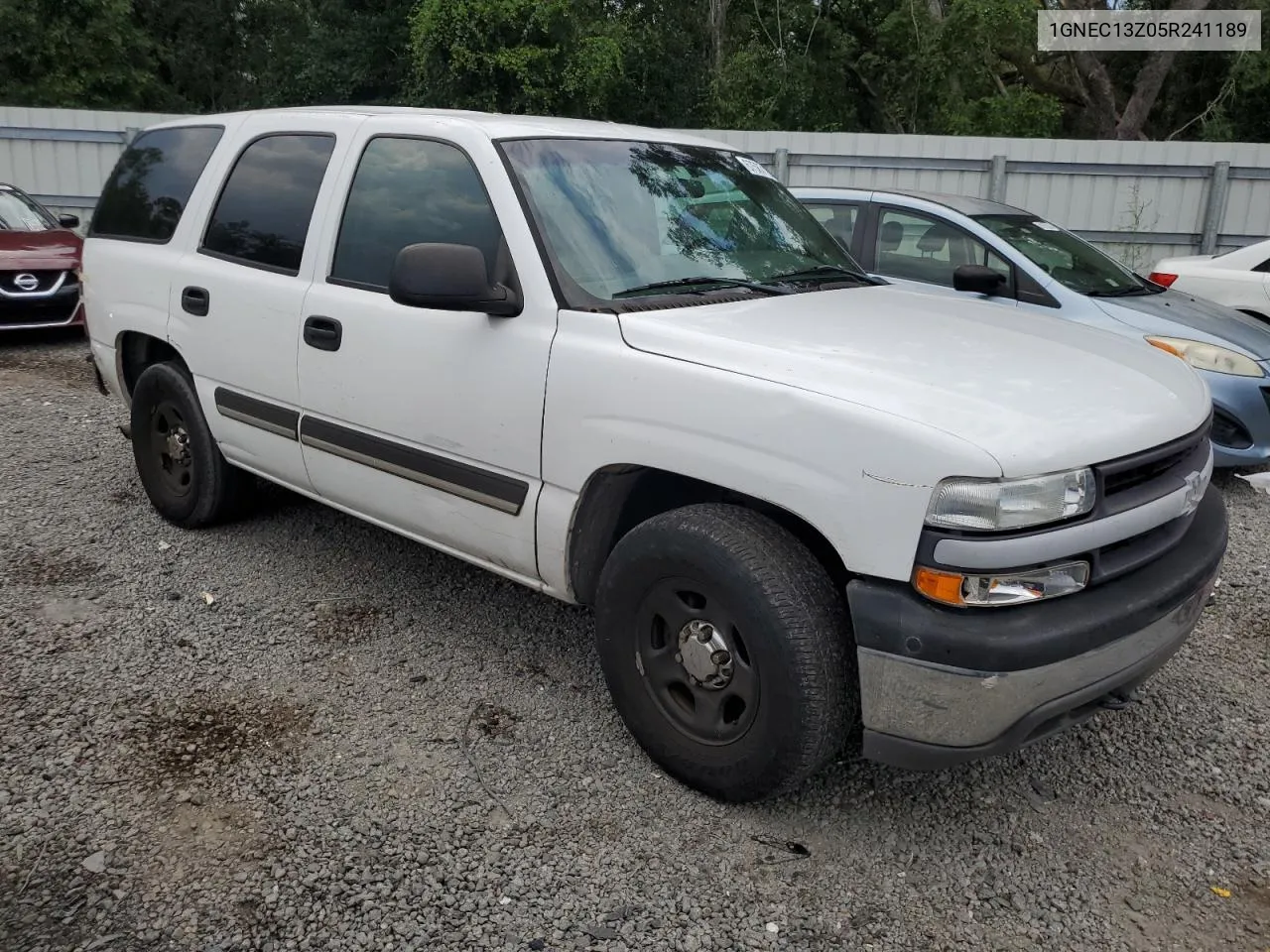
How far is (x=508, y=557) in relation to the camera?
3.45 meters

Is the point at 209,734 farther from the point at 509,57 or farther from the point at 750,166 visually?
the point at 509,57

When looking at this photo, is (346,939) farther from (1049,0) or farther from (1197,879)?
(1049,0)

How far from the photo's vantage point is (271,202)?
430 centimetres

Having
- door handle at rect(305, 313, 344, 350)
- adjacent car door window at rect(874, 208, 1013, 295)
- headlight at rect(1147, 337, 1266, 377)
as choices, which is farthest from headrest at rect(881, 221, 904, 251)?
door handle at rect(305, 313, 344, 350)

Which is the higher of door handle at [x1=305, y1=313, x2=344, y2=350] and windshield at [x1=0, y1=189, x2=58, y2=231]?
door handle at [x1=305, y1=313, x2=344, y2=350]

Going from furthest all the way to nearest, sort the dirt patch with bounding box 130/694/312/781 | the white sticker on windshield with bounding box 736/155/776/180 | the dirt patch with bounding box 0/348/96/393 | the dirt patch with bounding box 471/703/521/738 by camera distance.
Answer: the dirt patch with bounding box 0/348/96/393
the white sticker on windshield with bounding box 736/155/776/180
the dirt patch with bounding box 471/703/521/738
the dirt patch with bounding box 130/694/312/781

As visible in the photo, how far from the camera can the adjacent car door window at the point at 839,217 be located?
22.5ft

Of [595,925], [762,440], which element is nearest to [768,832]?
[595,925]

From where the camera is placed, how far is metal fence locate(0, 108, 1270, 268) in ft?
40.9

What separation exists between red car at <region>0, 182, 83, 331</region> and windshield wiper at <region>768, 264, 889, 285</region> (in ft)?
26.0

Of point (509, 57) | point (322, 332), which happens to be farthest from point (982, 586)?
point (509, 57)

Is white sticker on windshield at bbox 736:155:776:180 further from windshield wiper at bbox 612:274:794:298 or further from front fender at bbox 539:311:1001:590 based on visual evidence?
front fender at bbox 539:311:1001:590

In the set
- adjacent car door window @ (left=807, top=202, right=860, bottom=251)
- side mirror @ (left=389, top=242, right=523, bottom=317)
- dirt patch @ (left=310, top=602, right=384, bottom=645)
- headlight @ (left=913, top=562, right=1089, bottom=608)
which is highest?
side mirror @ (left=389, top=242, right=523, bottom=317)

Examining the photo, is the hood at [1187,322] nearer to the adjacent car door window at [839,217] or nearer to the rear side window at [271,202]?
the adjacent car door window at [839,217]
